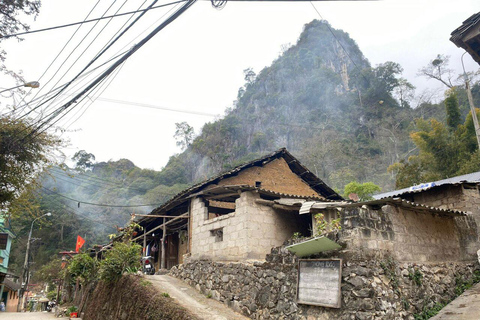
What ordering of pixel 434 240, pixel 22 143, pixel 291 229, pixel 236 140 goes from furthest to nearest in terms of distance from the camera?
1. pixel 236 140
2. pixel 291 229
3. pixel 22 143
4. pixel 434 240

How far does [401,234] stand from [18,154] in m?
10.6

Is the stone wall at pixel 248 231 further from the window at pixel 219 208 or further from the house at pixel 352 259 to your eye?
the window at pixel 219 208

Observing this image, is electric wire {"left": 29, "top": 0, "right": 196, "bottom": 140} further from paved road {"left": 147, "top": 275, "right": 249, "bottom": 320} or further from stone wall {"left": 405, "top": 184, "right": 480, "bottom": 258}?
stone wall {"left": 405, "top": 184, "right": 480, "bottom": 258}

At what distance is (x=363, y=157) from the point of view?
173 feet

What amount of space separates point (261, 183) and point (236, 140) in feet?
153

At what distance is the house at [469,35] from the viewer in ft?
20.6

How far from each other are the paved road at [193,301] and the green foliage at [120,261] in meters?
1.03

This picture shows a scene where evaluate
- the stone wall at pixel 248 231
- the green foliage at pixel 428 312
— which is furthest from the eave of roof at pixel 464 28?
the stone wall at pixel 248 231

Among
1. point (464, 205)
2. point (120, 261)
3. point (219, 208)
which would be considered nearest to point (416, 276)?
point (464, 205)

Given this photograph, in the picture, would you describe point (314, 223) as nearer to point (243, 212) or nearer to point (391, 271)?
point (243, 212)

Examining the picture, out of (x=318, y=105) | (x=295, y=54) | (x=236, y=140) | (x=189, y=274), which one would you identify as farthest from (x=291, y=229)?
(x=295, y=54)

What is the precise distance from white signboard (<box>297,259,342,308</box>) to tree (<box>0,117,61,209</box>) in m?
7.97

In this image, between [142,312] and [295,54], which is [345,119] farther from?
[142,312]

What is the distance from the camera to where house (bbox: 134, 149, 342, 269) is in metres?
10.5
